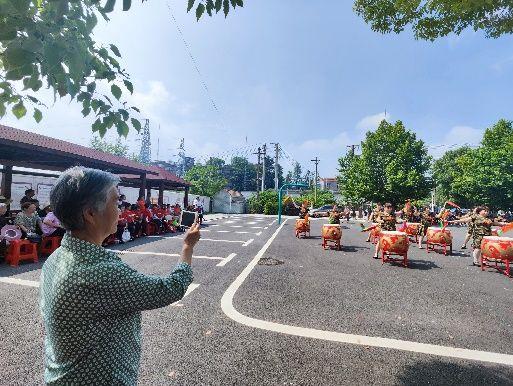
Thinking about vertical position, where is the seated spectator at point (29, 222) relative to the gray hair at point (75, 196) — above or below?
below

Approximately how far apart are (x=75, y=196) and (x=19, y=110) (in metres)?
1.97

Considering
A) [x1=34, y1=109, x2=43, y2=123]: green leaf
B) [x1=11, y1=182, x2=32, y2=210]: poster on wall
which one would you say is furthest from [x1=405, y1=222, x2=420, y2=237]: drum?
[x1=11, y1=182, x2=32, y2=210]: poster on wall

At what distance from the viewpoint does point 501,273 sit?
869 centimetres

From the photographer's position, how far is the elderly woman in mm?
1365

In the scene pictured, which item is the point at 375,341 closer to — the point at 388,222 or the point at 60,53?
the point at 60,53

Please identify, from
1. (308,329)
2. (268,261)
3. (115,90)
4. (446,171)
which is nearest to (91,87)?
(115,90)

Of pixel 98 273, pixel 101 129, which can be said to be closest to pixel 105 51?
pixel 101 129

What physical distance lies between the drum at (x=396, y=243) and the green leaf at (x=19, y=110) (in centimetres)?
903

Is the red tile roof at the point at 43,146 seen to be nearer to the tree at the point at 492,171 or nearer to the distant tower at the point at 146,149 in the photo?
the tree at the point at 492,171

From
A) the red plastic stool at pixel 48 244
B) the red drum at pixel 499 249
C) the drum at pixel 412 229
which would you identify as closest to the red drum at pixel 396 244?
the red drum at pixel 499 249

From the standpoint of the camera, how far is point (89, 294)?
1.35m

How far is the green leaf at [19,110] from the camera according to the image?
9.05 ft

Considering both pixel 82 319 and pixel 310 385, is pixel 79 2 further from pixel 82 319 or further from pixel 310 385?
pixel 310 385

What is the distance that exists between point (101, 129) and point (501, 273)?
10516 mm
